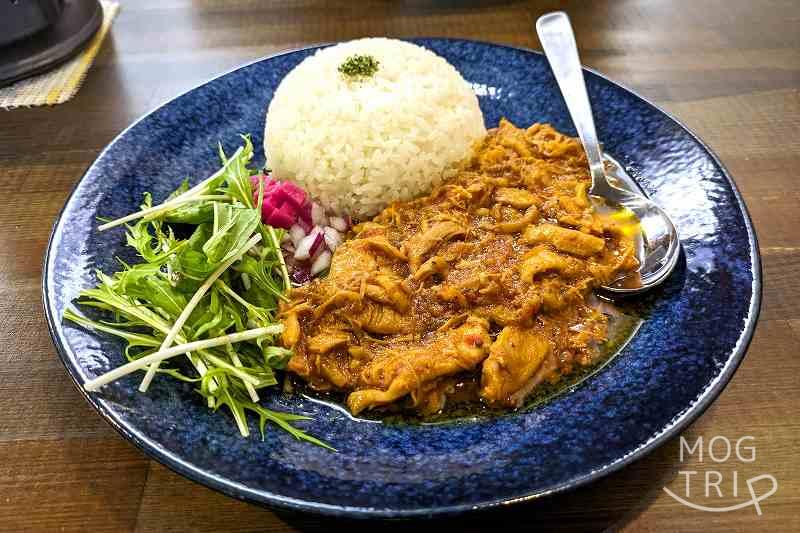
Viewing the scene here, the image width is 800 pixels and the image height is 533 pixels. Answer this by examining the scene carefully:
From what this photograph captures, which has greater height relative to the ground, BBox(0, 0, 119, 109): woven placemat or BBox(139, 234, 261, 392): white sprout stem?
BBox(0, 0, 119, 109): woven placemat

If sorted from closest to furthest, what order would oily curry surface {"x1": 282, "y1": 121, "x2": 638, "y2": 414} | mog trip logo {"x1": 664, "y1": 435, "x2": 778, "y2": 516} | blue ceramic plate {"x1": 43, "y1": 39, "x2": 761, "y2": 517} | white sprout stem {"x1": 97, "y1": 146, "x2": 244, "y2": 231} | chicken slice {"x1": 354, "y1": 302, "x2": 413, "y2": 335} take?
blue ceramic plate {"x1": 43, "y1": 39, "x2": 761, "y2": 517} < mog trip logo {"x1": 664, "y1": 435, "x2": 778, "y2": 516} < oily curry surface {"x1": 282, "y1": 121, "x2": 638, "y2": 414} < chicken slice {"x1": 354, "y1": 302, "x2": 413, "y2": 335} < white sprout stem {"x1": 97, "y1": 146, "x2": 244, "y2": 231}

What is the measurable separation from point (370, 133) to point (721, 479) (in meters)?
1.87

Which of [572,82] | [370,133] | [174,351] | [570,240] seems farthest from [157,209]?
[572,82]

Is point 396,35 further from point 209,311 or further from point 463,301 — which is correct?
point 209,311

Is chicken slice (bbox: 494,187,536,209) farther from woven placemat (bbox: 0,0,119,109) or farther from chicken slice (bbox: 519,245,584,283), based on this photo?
woven placemat (bbox: 0,0,119,109)

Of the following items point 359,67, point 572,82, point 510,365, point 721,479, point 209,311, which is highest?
point 359,67

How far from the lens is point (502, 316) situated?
2059 millimetres

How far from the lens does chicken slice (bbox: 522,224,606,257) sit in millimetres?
2232

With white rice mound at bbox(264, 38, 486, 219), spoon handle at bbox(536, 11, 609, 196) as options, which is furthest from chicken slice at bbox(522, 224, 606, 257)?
white rice mound at bbox(264, 38, 486, 219)

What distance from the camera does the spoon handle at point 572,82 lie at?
2598 mm

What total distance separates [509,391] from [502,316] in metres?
0.26

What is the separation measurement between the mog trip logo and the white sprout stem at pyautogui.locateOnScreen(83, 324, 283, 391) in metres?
1.34

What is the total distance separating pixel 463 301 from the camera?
82.7 inches

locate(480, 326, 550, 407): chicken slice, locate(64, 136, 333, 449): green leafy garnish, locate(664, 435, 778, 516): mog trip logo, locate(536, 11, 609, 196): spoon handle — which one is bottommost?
locate(664, 435, 778, 516): mog trip logo
